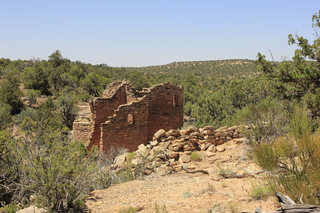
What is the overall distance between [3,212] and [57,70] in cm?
3552

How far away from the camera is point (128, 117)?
1062 centimetres

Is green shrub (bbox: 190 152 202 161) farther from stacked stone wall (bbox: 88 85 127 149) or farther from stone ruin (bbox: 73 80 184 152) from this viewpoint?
stacked stone wall (bbox: 88 85 127 149)

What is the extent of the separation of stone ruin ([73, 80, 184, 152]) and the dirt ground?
9.63 feet

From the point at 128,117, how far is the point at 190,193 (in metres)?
5.22

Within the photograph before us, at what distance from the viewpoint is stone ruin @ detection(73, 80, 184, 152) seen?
10141 millimetres

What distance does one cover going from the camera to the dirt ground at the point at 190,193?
497 centimetres

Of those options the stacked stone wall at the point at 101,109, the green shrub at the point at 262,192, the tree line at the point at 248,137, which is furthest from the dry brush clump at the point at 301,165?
the stacked stone wall at the point at 101,109

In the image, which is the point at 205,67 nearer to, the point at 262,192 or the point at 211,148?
the point at 211,148

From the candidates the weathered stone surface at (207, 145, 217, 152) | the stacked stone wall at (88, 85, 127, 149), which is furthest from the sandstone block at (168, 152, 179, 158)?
the stacked stone wall at (88, 85, 127, 149)

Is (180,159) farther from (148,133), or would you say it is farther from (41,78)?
(41,78)

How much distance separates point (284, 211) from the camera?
362 centimetres

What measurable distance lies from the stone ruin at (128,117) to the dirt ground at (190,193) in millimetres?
2936

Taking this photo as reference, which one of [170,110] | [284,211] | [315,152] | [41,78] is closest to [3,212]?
[284,211]

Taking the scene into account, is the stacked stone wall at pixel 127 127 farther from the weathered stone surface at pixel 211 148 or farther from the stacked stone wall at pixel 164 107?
the weathered stone surface at pixel 211 148
